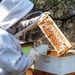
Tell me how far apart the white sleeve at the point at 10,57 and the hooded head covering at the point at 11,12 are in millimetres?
92

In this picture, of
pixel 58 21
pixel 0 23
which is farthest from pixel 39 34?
pixel 0 23

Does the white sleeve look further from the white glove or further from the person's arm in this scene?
the white glove

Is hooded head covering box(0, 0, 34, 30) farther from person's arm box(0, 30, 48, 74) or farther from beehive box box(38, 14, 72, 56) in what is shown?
beehive box box(38, 14, 72, 56)

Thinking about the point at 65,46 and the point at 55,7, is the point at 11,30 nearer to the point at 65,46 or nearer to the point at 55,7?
the point at 65,46

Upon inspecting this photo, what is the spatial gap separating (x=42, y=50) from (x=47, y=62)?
0.12m

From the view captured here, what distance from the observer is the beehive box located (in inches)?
82.6

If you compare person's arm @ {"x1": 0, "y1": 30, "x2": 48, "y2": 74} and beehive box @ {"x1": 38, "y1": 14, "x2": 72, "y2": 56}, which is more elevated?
person's arm @ {"x1": 0, "y1": 30, "x2": 48, "y2": 74}

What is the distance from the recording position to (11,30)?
1.96m

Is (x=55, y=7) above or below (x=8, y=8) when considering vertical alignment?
below

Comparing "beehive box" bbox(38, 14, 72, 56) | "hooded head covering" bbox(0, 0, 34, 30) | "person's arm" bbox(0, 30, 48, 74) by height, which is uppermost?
"hooded head covering" bbox(0, 0, 34, 30)

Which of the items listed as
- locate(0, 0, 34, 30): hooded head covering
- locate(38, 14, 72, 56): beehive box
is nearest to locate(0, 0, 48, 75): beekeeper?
locate(0, 0, 34, 30): hooded head covering

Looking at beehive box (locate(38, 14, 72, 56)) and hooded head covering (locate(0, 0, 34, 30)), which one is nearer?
hooded head covering (locate(0, 0, 34, 30))

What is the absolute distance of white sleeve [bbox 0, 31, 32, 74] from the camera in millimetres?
1796

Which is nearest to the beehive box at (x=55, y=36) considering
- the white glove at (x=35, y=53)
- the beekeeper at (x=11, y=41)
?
the white glove at (x=35, y=53)
